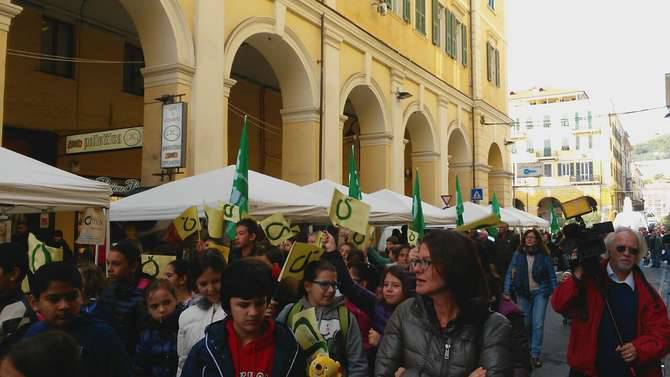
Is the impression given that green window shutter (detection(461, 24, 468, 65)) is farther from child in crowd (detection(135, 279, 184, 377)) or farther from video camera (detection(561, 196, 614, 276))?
child in crowd (detection(135, 279, 184, 377))

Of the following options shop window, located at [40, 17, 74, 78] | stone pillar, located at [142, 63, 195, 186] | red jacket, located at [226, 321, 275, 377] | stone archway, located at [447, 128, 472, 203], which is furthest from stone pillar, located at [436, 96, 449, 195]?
red jacket, located at [226, 321, 275, 377]

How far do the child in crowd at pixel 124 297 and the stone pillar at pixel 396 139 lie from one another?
15623 millimetres

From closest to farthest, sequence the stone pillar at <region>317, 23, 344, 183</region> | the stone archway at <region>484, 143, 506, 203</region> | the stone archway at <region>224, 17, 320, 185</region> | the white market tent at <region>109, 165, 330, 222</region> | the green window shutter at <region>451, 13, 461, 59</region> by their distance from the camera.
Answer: the white market tent at <region>109, 165, 330, 222</region>, the stone archway at <region>224, 17, 320, 185</region>, the stone pillar at <region>317, 23, 344, 183</region>, the green window shutter at <region>451, 13, 461, 59</region>, the stone archway at <region>484, 143, 506, 203</region>

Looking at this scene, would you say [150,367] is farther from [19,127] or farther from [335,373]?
[19,127]

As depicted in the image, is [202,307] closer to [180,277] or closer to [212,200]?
[180,277]

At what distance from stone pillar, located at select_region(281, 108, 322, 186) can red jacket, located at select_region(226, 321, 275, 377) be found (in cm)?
1325

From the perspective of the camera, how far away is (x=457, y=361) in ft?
8.52

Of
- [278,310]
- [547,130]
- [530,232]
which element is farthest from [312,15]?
[547,130]

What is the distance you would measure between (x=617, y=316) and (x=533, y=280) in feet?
14.9

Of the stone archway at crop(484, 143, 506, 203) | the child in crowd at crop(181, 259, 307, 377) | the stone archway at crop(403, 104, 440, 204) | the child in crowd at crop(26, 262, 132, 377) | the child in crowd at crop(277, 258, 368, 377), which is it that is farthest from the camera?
the stone archway at crop(484, 143, 506, 203)

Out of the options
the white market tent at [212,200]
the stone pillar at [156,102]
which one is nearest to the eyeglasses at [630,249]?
the white market tent at [212,200]

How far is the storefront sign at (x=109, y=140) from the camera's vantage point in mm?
11469

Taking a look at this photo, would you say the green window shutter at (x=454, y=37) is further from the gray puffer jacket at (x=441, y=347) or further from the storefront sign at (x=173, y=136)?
the gray puffer jacket at (x=441, y=347)

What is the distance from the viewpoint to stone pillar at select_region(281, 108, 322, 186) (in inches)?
634
